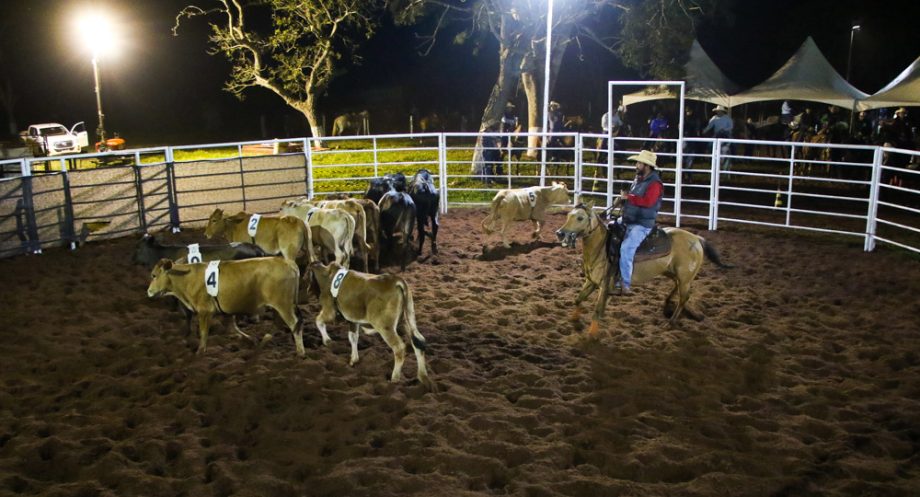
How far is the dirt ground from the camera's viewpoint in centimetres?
439

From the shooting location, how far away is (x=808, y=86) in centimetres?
1938

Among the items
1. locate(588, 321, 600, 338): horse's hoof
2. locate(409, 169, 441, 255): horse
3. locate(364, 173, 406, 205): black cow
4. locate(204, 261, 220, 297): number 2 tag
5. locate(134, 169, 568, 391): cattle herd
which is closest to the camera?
locate(134, 169, 568, 391): cattle herd

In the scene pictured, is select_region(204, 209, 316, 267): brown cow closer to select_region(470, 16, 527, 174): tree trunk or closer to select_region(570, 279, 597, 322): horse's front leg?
select_region(570, 279, 597, 322): horse's front leg

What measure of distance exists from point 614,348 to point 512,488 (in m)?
2.53

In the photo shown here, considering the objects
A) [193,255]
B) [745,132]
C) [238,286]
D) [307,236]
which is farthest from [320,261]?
[745,132]

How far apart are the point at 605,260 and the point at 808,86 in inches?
595

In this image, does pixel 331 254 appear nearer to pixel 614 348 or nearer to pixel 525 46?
pixel 614 348

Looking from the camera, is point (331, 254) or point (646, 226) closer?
point (646, 226)

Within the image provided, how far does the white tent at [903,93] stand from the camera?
1723 cm

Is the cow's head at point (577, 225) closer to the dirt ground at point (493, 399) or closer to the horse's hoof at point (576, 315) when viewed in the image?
the horse's hoof at point (576, 315)

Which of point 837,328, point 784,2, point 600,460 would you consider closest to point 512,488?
point 600,460

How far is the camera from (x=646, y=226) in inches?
275

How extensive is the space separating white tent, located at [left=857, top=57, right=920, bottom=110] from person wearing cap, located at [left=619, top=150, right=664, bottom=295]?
13.7 meters

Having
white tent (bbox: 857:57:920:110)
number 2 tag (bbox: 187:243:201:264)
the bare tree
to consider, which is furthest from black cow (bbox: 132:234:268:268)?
white tent (bbox: 857:57:920:110)
